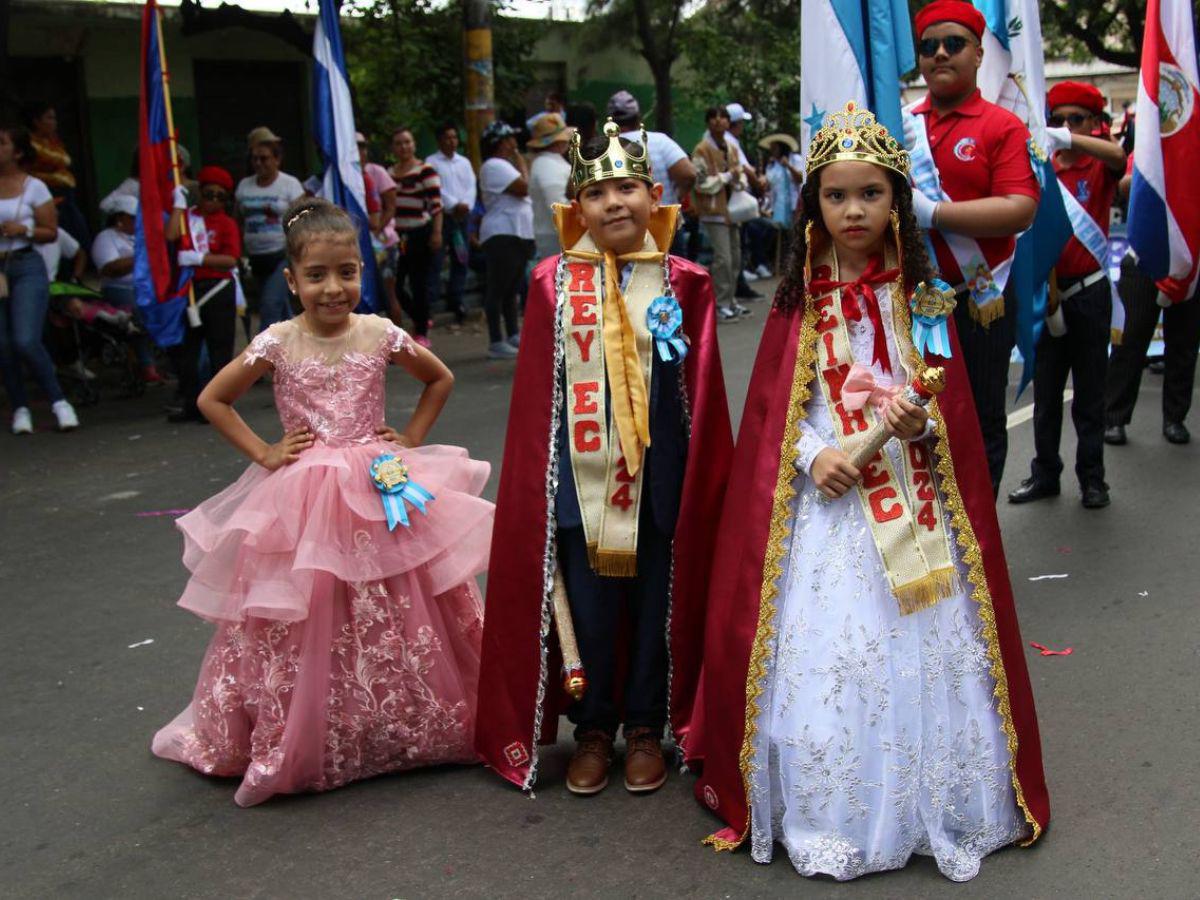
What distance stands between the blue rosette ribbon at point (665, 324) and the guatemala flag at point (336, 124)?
21.3 feet

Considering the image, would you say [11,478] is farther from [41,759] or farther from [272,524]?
[272,524]

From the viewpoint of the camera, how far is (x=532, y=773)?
3893mm

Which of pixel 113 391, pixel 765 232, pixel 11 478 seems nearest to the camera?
pixel 11 478

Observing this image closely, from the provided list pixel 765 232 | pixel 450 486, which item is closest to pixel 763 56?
pixel 765 232

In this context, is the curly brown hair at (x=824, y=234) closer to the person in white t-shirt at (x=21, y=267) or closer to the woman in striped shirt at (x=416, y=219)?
the person in white t-shirt at (x=21, y=267)

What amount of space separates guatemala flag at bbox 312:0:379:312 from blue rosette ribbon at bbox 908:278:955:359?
7.02m

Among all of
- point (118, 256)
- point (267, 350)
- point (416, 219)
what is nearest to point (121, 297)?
point (118, 256)

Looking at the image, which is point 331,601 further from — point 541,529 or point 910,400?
point 910,400

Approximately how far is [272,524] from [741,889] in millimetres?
1660

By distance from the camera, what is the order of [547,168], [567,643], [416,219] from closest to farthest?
[567,643] → [547,168] → [416,219]

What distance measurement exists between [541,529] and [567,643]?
1.06 ft

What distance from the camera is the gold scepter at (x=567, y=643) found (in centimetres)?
368

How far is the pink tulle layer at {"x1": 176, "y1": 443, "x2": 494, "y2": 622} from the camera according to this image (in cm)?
388

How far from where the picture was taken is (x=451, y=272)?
14.1 meters
